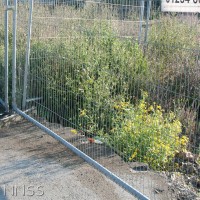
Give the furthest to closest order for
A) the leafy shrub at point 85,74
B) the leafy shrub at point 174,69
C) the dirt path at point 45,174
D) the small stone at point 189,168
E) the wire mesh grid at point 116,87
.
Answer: the leafy shrub at point 85,74 < the small stone at point 189,168 < the wire mesh grid at point 116,87 < the leafy shrub at point 174,69 < the dirt path at point 45,174

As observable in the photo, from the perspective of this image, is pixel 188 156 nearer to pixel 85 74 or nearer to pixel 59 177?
pixel 59 177

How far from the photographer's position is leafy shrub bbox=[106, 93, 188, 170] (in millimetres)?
4879

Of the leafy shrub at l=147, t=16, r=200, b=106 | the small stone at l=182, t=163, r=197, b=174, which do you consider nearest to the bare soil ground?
the small stone at l=182, t=163, r=197, b=174

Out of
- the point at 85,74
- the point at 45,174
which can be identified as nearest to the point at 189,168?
the point at 45,174

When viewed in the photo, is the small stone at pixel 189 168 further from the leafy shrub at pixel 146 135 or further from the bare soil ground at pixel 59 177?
the bare soil ground at pixel 59 177

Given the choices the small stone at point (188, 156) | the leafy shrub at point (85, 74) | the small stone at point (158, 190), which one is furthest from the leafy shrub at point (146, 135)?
the small stone at point (158, 190)

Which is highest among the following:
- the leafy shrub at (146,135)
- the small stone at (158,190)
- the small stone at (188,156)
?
the leafy shrub at (146,135)

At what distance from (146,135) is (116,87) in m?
0.91

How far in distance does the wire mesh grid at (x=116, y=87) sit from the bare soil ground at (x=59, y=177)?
32 millimetres

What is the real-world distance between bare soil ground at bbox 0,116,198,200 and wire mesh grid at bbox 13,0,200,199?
32 millimetres

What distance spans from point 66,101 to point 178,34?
2136 millimetres

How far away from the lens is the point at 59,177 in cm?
471

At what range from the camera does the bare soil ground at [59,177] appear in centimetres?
433

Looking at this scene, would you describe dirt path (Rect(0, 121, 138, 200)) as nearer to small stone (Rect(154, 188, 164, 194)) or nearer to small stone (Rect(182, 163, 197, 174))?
small stone (Rect(154, 188, 164, 194))
